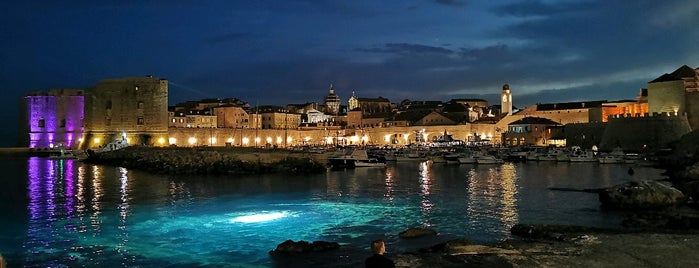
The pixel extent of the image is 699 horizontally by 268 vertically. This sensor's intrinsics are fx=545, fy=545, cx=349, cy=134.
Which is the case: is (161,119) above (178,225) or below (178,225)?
above

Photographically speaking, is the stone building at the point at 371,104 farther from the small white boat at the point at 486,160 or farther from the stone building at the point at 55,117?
the small white boat at the point at 486,160

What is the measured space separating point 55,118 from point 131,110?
9.52 metres

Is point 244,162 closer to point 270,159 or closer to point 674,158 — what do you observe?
point 270,159

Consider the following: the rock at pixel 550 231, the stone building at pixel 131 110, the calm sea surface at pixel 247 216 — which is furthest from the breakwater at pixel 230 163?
the rock at pixel 550 231

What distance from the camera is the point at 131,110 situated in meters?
47.9

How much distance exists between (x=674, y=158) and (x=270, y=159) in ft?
78.0

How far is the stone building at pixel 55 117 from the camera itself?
169 ft

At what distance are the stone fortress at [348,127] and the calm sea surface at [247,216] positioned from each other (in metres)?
22.8

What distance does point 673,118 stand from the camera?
41.8 meters

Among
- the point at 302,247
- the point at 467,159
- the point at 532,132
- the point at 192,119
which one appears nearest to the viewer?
the point at 302,247

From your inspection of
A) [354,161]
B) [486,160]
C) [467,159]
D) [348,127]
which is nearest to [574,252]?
[354,161]

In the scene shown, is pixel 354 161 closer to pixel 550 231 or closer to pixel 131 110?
pixel 131 110

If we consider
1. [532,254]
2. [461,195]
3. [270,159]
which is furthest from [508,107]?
[532,254]

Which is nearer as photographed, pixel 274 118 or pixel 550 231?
pixel 550 231
